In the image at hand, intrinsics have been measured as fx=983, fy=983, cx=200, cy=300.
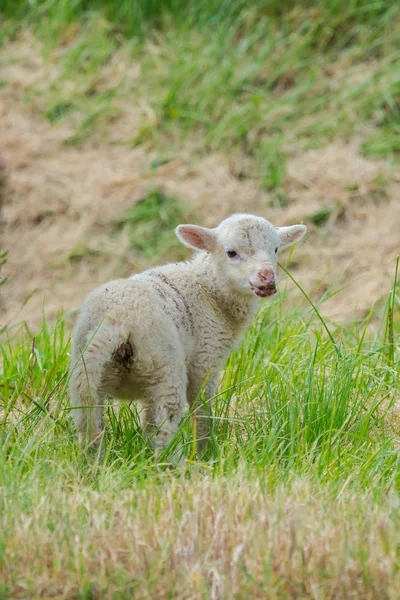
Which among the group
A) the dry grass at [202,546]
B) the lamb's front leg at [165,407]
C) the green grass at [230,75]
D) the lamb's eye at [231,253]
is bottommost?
the dry grass at [202,546]

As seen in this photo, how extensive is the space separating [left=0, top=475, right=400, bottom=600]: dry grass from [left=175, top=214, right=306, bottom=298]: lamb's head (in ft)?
3.88

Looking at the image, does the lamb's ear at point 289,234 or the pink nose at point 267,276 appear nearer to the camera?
the pink nose at point 267,276

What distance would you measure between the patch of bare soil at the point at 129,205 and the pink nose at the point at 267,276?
13.4 ft

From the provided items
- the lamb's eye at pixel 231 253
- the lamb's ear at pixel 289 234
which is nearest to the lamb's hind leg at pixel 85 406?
the lamb's eye at pixel 231 253

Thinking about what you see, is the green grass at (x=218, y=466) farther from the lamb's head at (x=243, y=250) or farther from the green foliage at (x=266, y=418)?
the lamb's head at (x=243, y=250)

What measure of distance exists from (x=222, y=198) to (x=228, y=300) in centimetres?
479

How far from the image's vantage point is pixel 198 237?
4602 millimetres

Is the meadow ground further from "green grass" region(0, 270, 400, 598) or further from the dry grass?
the dry grass

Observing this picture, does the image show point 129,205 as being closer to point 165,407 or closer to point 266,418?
point 266,418

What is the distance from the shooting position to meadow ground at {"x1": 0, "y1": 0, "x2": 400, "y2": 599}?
4000 millimetres

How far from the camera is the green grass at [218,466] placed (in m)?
2.90

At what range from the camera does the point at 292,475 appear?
360 cm

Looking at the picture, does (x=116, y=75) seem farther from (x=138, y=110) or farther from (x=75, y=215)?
(x=75, y=215)

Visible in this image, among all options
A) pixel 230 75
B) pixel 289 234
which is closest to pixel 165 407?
pixel 289 234
